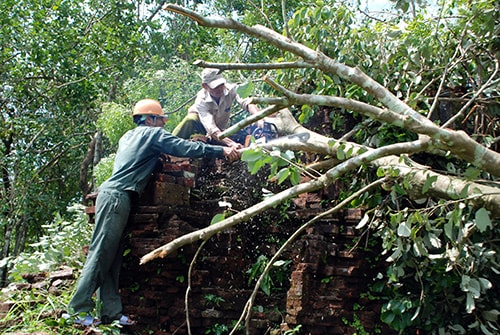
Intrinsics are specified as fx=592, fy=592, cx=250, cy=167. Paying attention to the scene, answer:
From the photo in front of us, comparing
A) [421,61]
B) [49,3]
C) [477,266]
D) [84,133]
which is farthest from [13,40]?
[477,266]

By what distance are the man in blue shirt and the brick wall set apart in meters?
0.17

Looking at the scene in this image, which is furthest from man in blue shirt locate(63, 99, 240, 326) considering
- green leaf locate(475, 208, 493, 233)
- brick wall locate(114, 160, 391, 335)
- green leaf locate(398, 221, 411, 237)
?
green leaf locate(475, 208, 493, 233)

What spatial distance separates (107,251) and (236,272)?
1224mm

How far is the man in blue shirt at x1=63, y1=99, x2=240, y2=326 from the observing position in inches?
193

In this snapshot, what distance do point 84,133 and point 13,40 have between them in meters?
2.66

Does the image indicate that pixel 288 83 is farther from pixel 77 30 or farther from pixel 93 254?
pixel 77 30

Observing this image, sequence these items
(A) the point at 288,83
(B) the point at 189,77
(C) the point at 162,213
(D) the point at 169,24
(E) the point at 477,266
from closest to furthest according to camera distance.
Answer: (E) the point at 477,266
(C) the point at 162,213
(A) the point at 288,83
(B) the point at 189,77
(D) the point at 169,24

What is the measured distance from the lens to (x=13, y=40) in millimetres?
10859

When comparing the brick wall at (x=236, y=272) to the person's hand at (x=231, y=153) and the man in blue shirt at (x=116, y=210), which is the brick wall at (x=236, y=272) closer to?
the man in blue shirt at (x=116, y=210)

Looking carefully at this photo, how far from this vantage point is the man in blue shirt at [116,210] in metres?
4.90

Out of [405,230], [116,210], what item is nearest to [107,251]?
[116,210]

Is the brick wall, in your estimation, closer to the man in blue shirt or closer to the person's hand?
the man in blue shirt

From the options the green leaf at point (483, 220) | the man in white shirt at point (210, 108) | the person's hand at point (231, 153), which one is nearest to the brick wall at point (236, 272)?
the person's hand at point (231, 153)

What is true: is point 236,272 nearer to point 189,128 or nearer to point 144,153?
point 144,153
